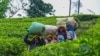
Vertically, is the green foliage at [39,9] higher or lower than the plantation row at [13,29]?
lower

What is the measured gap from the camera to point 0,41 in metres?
10.2

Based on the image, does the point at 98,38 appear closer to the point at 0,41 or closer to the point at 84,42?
the point at 84,42

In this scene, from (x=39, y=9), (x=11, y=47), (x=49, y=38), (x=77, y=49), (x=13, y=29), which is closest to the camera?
(x=77, y=49)

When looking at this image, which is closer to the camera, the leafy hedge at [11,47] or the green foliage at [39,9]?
the leafy hedge at [11,47]

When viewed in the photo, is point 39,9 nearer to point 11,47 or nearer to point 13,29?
point 13,29

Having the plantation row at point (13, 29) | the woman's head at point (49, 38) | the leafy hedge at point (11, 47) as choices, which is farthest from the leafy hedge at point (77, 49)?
the plantation row at point (13, 29)

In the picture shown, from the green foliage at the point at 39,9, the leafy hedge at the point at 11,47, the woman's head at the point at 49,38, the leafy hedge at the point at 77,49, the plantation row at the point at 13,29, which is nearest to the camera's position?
the leafy hedge at the point at 77,49

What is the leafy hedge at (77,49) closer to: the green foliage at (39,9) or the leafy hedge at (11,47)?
the leafy hedge at (11,47)

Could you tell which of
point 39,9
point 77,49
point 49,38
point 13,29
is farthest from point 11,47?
point 39,9

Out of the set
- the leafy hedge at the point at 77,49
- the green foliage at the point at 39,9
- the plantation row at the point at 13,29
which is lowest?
the green foliage at the point at 39,9

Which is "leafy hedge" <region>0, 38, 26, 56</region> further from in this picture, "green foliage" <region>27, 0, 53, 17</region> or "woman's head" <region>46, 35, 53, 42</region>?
"green foliage" <region>27, 0, 53, 17</region>

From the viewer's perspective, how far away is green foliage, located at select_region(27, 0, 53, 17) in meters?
50.2

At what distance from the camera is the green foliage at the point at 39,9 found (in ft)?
165

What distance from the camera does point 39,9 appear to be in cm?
5091
